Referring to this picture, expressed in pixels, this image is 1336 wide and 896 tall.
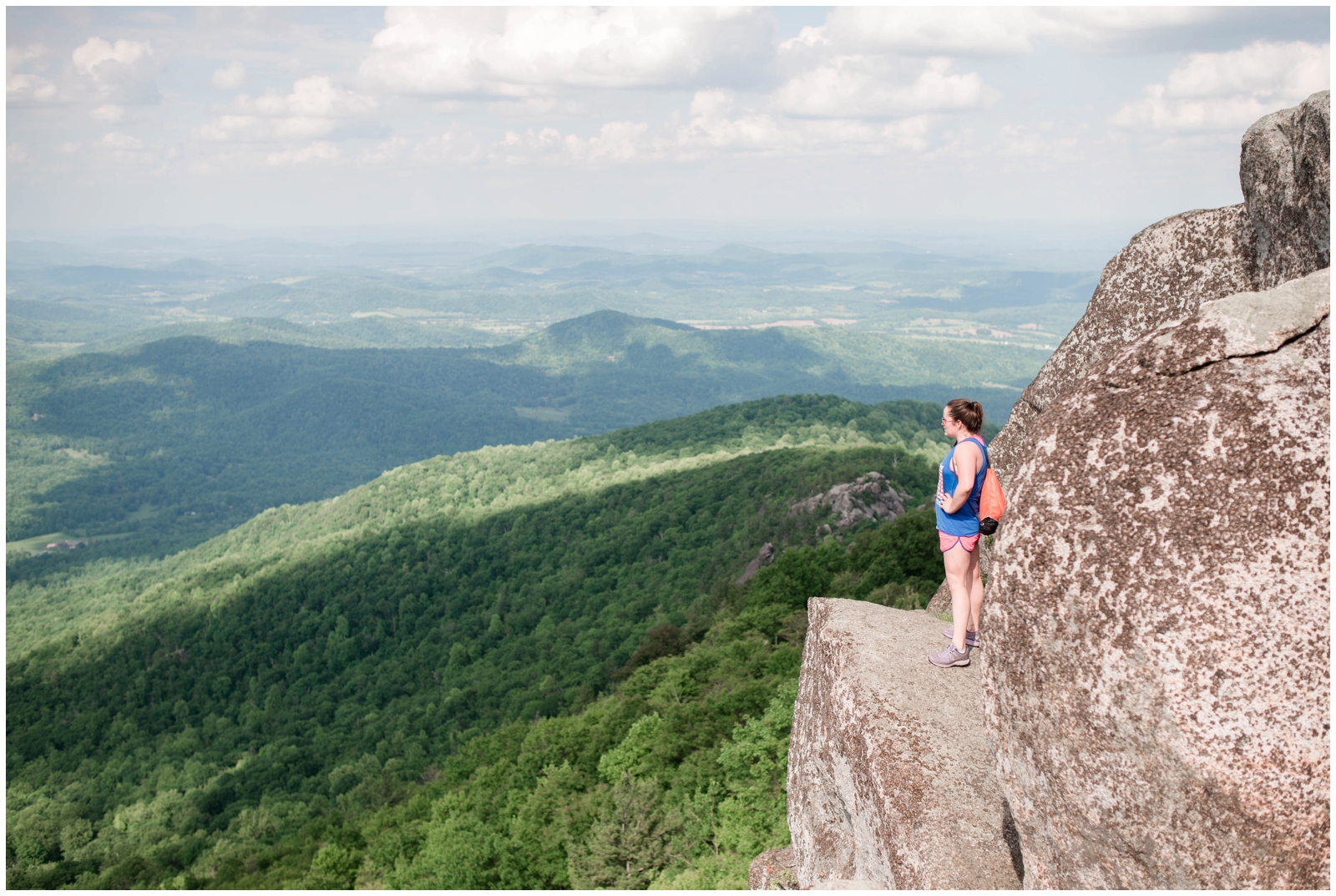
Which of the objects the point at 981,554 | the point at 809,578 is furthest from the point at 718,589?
the point at 981,554

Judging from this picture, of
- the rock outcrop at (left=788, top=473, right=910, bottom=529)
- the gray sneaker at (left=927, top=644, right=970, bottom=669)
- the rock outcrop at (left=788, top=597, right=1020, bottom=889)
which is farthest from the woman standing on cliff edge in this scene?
the rock outcrop at (left=788, top=473, right=910, bottom=529)

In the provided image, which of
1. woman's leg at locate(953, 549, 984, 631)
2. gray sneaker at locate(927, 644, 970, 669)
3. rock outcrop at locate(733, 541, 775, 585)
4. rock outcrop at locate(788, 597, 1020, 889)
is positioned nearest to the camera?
rock outcrop at locate(788, 597, 1020, 889)

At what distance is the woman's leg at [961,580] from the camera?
38.0 feet

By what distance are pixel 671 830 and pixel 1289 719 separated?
22925 mm

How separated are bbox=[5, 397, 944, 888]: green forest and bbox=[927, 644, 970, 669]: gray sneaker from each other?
11055mm

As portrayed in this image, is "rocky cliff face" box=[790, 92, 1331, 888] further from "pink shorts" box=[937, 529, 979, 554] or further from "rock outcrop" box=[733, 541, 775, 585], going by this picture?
"rock outcrop" box=[733, 541, 775, 585]

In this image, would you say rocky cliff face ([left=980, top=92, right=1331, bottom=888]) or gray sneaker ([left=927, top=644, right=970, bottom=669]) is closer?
rocky cliff face ([left=980, top=92, right=1331, bottom=888])

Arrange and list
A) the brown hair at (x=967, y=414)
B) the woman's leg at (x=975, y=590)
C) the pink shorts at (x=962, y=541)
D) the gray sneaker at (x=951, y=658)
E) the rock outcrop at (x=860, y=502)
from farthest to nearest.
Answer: the rock outcrop at (x=860, y=502)
the gray sneaker at (x=951, y=658)
the woman's leg at (x=975, y=590)
the pink shorts at (x=962, y=541)
the brown hair at (x=967, y=414)

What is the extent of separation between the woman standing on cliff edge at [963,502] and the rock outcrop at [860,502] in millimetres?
65734

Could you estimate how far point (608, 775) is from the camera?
35188 mm

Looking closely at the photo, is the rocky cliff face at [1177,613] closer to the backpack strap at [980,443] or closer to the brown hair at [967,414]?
the backpack strap at [980,443]

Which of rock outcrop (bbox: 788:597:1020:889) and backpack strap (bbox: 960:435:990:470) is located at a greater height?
backpack strap (bbox: 960:435:990:470)

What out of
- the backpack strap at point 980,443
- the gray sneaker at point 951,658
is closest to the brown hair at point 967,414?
the backpack strap at point 980,443

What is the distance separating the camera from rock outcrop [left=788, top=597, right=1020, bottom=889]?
10.8m
